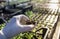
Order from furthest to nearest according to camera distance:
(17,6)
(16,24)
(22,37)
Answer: (17,6)
(22,37)
(16,24)

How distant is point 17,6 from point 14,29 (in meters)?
5.25

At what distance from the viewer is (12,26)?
79 cm

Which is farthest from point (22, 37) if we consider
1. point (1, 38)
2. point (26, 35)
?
point (1, 38)

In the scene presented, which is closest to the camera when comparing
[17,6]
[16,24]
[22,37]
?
[16,24]

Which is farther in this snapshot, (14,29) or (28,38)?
(28,38)

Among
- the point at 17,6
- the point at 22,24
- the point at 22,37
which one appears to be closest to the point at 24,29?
the point at 22,24

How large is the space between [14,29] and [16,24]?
0.11 feet

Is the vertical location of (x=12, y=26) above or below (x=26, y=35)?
above

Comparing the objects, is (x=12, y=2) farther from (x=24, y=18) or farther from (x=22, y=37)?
(x=24, y=18)

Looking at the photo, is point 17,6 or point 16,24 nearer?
point 16,24

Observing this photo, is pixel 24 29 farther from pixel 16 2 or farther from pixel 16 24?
pixel 16 2

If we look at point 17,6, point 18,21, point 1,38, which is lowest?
point 17,6

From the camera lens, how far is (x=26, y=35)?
280 centimetres

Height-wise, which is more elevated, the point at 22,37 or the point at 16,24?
the point at 16,24
